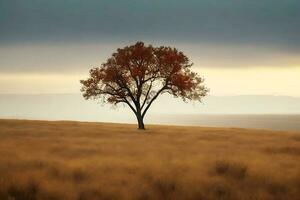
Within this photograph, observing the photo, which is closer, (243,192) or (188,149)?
(243,192)

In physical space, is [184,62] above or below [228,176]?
above

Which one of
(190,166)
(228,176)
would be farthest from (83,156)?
(228,176)

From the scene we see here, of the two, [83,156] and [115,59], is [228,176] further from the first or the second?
[115,59]

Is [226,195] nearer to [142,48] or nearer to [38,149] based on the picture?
[38,149]

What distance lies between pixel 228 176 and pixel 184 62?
34945 mm

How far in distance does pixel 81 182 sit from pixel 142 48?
36661 mm

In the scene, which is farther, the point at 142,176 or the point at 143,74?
the point at 143,74

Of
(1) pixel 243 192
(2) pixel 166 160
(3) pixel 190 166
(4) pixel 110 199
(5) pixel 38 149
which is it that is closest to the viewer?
(4) pixel 110 199

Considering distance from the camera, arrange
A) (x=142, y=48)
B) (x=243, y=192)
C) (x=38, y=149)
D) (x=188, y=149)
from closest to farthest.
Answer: (x=243, y=192), (x=38, y=149), (x=188, y=149), (x=142, y=48)

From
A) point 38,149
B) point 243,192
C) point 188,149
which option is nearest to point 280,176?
point 243,192

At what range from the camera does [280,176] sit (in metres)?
19.3

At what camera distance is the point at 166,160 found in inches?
912

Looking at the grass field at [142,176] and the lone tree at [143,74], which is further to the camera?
the lone tree at [143,74]

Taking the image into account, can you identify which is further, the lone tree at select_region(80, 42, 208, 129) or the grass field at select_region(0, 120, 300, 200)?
the lone tree at select_region(80, 42, 208, 129)
